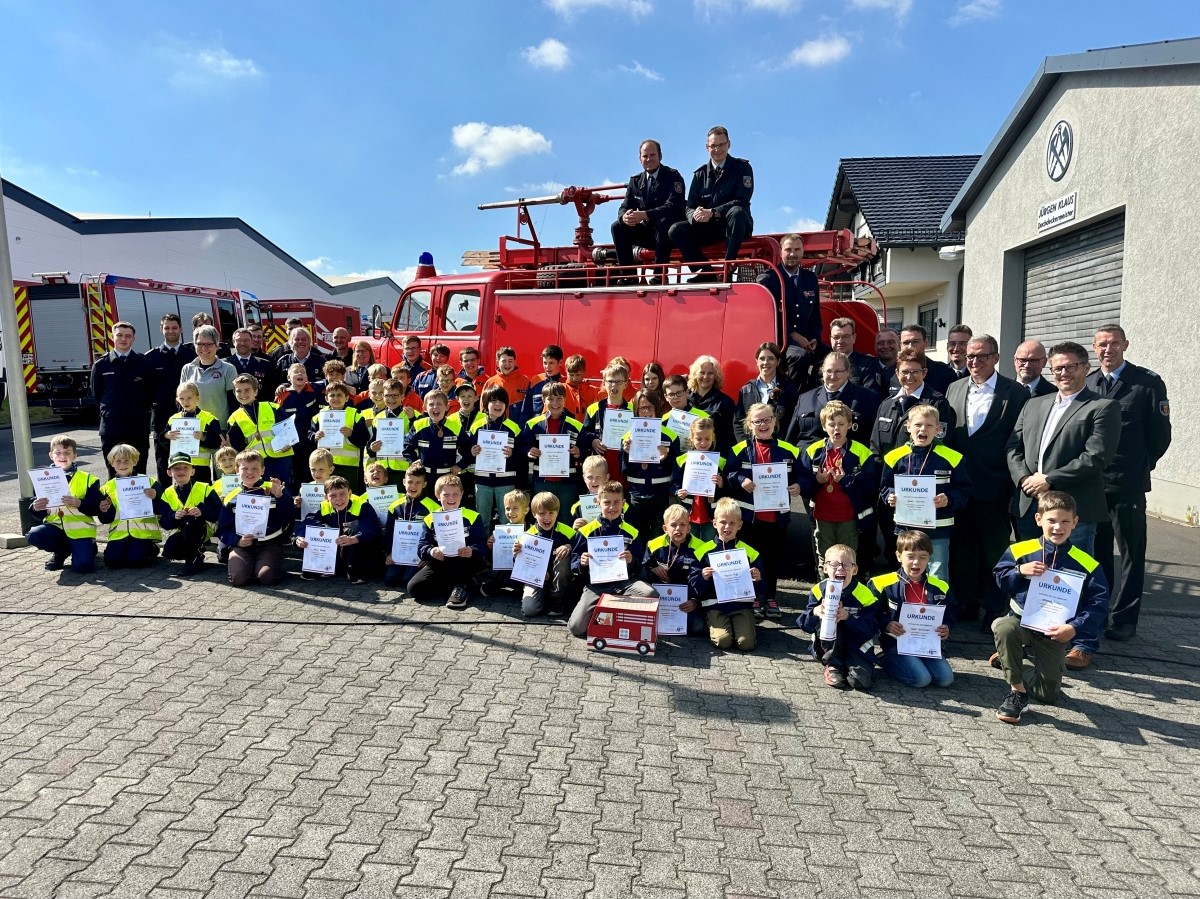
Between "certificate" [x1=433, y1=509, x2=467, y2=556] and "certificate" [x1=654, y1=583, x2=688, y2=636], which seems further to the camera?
"certificate" [x1=433, y1=509, x2=467, y2=556]

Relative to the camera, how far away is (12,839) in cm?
285

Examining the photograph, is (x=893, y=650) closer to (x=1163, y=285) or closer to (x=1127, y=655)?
(x=1127, y=655)

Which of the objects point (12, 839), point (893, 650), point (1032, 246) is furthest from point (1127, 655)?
point (1032, 246)

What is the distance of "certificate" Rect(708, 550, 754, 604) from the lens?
16.1 ft

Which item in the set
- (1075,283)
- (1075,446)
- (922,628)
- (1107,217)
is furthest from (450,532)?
(1075,283)

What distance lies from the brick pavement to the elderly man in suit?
95cm

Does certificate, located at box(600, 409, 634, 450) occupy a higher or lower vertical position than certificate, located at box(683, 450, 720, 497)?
higher

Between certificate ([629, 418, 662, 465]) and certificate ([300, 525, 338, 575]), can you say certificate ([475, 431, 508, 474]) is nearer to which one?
certificate ([629, 418, 662, 465])

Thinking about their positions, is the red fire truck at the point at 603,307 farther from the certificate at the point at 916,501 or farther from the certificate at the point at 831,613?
the certificate at the point at 831,613

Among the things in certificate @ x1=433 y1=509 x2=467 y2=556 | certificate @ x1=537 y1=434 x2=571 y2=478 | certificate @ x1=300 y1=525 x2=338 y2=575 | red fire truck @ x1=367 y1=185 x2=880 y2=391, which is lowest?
certificate @ x1=300 y1=525 x2=338 y2=575

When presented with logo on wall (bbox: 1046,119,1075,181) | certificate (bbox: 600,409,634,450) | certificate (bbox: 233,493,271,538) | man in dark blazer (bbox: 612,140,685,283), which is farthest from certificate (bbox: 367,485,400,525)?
logo on wall (bbox: 1046,119,1075,181)

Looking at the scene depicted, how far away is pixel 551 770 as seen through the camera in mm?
3398

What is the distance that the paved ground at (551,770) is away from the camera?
8.91 feet

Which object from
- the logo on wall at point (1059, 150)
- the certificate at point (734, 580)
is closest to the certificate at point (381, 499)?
the certificate at point (734, 580)
